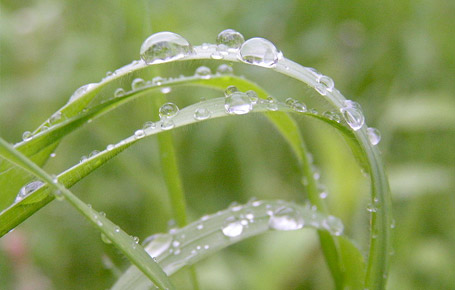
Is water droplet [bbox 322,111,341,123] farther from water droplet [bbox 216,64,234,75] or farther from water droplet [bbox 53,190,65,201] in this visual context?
water droplet [bbox 53,190,65,201]

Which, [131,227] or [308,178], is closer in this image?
[308,178]

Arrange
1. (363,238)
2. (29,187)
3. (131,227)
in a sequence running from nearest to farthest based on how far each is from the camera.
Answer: (29,187), (363,238), (131,227)

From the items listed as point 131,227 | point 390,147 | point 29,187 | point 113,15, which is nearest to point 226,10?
point 113,15

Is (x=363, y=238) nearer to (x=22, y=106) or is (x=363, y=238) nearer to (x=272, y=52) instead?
(x=272, y=52)

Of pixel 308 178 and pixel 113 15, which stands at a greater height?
pixel 113 15

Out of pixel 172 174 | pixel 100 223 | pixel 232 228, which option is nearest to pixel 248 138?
pixel 172 174

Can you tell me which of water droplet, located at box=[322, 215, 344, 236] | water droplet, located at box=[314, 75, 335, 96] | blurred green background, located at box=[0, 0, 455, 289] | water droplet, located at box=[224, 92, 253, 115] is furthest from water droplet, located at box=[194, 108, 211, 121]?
blurred green background, located at box=[0, 0, 455, 289]

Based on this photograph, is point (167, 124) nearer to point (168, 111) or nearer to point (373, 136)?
point (168, 111)
